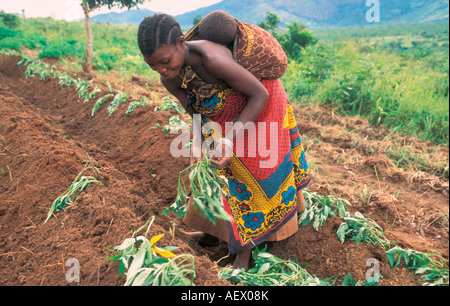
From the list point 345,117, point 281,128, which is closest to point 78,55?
point 345,117

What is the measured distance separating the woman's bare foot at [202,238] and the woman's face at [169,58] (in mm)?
1283

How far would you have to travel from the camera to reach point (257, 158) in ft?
6.47

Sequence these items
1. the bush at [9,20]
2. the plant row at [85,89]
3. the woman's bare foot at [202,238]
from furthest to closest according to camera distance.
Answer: the bush at [9,20], the plant row at [85,89], the woman's bare foot at [202,238]

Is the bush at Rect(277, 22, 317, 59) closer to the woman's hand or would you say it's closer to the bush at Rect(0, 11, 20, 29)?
the woman's hand

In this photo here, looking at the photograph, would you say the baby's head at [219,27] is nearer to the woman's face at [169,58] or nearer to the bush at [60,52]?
the woman's face at [169,58]

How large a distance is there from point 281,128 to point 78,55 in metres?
9.47

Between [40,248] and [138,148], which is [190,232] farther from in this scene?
[138,148]

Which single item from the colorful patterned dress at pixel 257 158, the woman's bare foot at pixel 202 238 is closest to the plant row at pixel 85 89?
the woman's bare foot at pixel 202 238

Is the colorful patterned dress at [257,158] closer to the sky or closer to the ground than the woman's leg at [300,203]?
closer to the sky

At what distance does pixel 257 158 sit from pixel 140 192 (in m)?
1.15

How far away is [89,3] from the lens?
9.08m

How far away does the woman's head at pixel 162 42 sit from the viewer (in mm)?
1483

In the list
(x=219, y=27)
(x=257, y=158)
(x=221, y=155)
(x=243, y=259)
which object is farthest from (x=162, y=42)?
(x=243, y=259)

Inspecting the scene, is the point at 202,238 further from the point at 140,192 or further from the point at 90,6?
the point at 90,6
